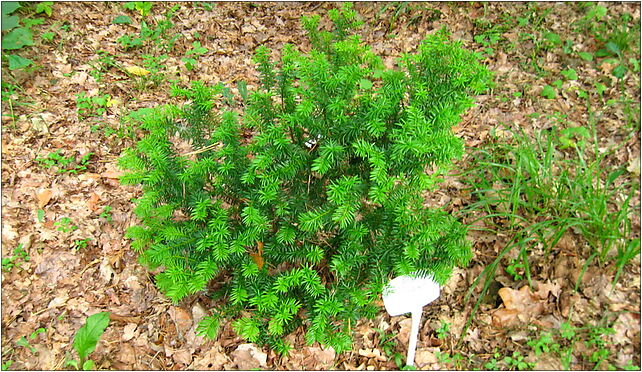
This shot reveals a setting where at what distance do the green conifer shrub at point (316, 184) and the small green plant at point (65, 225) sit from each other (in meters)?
0.78

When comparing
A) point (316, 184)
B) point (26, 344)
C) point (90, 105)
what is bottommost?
point (26, 344)

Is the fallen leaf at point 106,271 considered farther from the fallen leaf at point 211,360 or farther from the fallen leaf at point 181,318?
the fallen leaf at point 211,360

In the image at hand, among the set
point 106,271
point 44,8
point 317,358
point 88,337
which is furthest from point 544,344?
point 44,8

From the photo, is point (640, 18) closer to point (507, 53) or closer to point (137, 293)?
point (507, 53)

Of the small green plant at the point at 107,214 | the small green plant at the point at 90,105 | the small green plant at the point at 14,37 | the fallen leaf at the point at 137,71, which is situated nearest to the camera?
the small green plant at the point at 107,214

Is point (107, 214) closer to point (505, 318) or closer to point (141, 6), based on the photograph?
point (141, 6)

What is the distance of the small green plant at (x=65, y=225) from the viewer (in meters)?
2.82

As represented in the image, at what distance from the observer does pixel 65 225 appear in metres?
2.84

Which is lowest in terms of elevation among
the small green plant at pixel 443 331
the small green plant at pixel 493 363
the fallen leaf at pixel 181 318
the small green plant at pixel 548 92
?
the small green plant at pixel 493 363

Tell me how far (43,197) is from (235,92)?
1.66 metres

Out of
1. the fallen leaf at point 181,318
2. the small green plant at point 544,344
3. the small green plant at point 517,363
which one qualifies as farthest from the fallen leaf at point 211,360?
the small green plant at point 544,344

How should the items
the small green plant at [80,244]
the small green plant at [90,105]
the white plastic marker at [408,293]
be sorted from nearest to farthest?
the white plastic marker at [408,293]
the small green plant at [80,244]
the small green plant at [90,105]

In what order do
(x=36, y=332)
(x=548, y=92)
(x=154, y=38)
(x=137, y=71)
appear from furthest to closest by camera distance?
(x=154, y=38)
(x=137, y=71)
(x=548, y=92)
(x=36, y=332)

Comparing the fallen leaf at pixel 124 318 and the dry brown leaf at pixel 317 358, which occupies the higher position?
the fallen leaf at pixel 124 318
